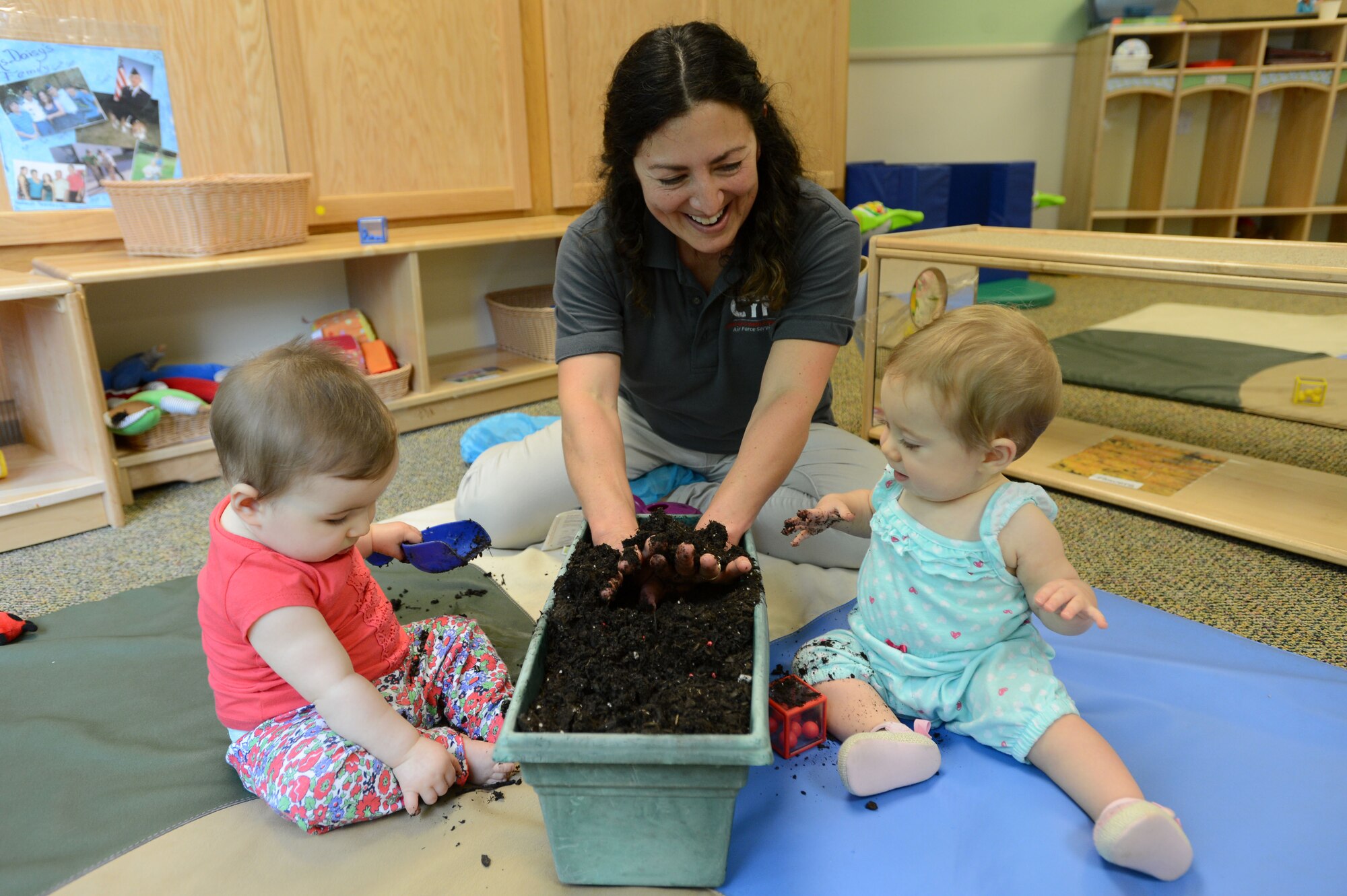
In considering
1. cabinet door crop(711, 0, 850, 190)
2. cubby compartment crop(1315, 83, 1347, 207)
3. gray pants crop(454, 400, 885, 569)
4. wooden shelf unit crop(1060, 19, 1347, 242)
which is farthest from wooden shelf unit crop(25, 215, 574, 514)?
cubby compartment crop(1315, 83, 1347, 207)

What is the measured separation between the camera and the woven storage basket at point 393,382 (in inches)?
92.0

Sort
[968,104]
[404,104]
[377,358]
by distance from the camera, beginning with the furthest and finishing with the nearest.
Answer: [968,104] → [404,104] → [377,358]

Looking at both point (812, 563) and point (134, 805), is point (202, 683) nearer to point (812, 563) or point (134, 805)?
point (134, 805)

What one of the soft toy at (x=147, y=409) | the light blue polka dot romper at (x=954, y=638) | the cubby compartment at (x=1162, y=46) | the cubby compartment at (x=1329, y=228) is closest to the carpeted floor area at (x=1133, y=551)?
the soft toy at (x=147, y=409)

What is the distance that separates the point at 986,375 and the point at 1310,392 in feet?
6.23

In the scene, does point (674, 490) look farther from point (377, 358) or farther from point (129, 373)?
point (129, 373)

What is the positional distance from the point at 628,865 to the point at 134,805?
584 millimetres

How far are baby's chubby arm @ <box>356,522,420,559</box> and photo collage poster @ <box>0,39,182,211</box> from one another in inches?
60.0

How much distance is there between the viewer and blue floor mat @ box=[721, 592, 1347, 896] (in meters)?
Result: 0.87

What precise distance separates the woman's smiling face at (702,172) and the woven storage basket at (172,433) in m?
1.37

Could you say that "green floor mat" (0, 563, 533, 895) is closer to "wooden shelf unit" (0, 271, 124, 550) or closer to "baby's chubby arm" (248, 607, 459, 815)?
"baby's chubby arm" (248, 607, 459, 815)

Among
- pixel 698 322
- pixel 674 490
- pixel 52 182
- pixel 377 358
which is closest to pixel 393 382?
pixel 377 358

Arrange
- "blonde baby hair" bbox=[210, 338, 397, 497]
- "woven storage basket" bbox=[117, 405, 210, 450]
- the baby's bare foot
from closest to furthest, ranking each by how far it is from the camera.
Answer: "blonde baby hair" bbox=[210, 338, 397, 497] < the baby's bare foot < "woven storage basket" bbox=[117, 405, 210, 450]

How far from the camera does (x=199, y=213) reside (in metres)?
1.98
